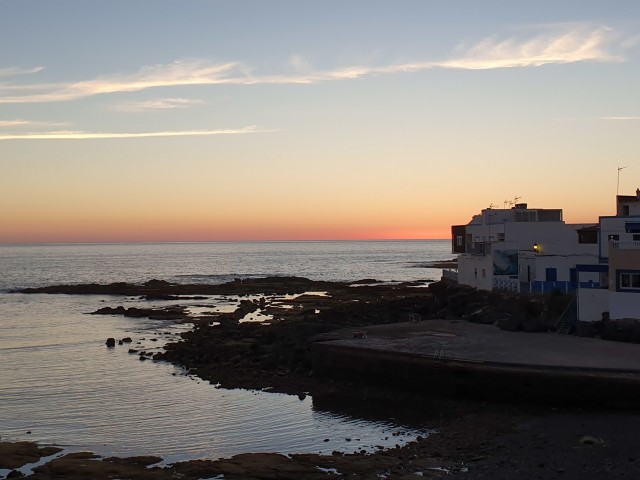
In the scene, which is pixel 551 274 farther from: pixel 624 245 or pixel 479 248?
pixel 624 245

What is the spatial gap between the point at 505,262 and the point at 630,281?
20.0 m

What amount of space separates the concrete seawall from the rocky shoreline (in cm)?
51

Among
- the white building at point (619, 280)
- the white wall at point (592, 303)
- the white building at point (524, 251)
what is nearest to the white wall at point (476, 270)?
the white building at point (524, 251)

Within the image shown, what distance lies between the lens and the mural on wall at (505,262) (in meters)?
55.6

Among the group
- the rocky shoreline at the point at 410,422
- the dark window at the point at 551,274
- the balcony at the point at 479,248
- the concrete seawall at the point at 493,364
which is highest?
the balcony at the point at 479,248

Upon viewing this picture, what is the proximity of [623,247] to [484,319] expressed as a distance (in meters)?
10.3

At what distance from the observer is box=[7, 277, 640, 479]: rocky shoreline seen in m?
21.2

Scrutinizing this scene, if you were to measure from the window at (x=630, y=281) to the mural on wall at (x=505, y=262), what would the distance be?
1928 centimetres

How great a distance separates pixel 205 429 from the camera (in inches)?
1073

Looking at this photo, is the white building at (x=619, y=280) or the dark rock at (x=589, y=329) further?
the dark rock at (x=589, y=329)

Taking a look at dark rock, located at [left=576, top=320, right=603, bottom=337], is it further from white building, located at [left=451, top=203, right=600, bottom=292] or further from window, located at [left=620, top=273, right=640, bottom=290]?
white building, located at [left=451, top=203, right=600, bottom=292]

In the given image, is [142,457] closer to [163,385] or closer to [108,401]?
[108,401]

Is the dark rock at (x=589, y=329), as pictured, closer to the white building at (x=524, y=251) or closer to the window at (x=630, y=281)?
the window at (x=630, y=281)

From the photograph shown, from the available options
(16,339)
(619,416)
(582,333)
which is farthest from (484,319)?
(16,339)
